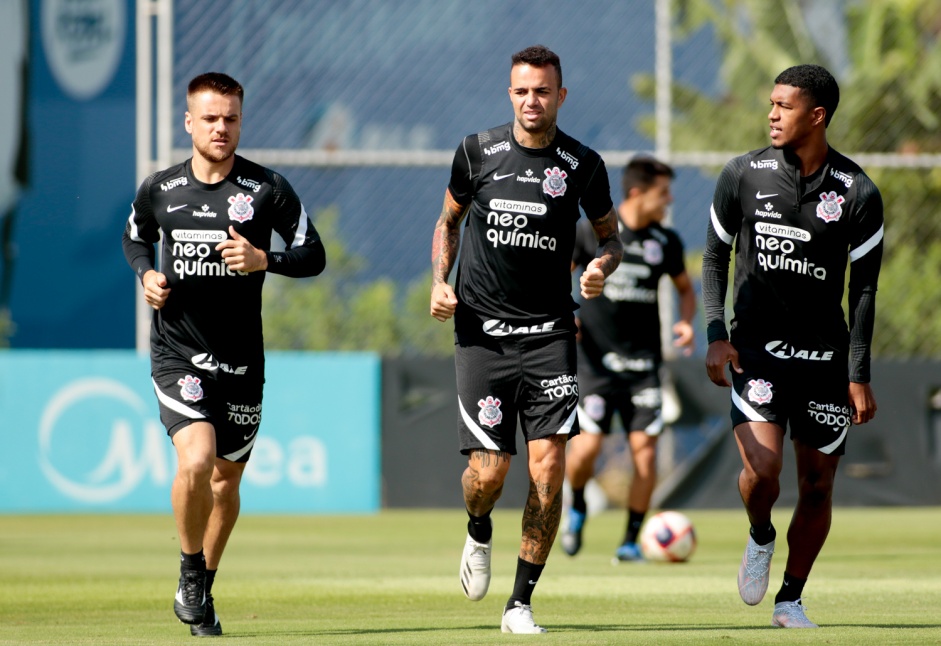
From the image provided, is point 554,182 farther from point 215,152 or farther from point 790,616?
point 790,616

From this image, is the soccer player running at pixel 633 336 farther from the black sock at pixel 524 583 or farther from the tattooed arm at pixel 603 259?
the black sock at pixel 524 583

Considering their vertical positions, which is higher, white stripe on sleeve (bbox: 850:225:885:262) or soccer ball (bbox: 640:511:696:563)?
white stripe on sleeve (bbox: 850:225:885:262)

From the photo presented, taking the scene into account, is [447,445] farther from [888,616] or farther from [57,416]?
[888,616]

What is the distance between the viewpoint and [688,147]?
20047 mm

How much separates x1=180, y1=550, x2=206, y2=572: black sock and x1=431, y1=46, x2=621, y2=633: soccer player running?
1.17 metres

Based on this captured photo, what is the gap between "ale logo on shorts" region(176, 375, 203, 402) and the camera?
6.69m

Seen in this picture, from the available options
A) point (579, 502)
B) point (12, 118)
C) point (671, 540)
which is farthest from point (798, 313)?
point (12, 118)

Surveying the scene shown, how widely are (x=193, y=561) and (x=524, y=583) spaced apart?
1354 millimetres

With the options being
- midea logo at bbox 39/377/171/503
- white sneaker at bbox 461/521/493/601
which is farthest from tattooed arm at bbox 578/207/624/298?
midea logo at bbox 39/377/171/503

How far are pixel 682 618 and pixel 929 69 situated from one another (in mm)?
13182

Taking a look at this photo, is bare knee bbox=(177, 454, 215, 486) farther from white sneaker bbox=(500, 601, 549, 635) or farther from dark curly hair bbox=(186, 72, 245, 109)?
dark curly hair bbox=(186, 72, 245, 109)

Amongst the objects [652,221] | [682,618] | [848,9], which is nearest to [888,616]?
[682,618]

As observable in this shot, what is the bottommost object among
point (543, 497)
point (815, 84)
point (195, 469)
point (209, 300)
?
point (543, 497)

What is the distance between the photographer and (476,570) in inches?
277
